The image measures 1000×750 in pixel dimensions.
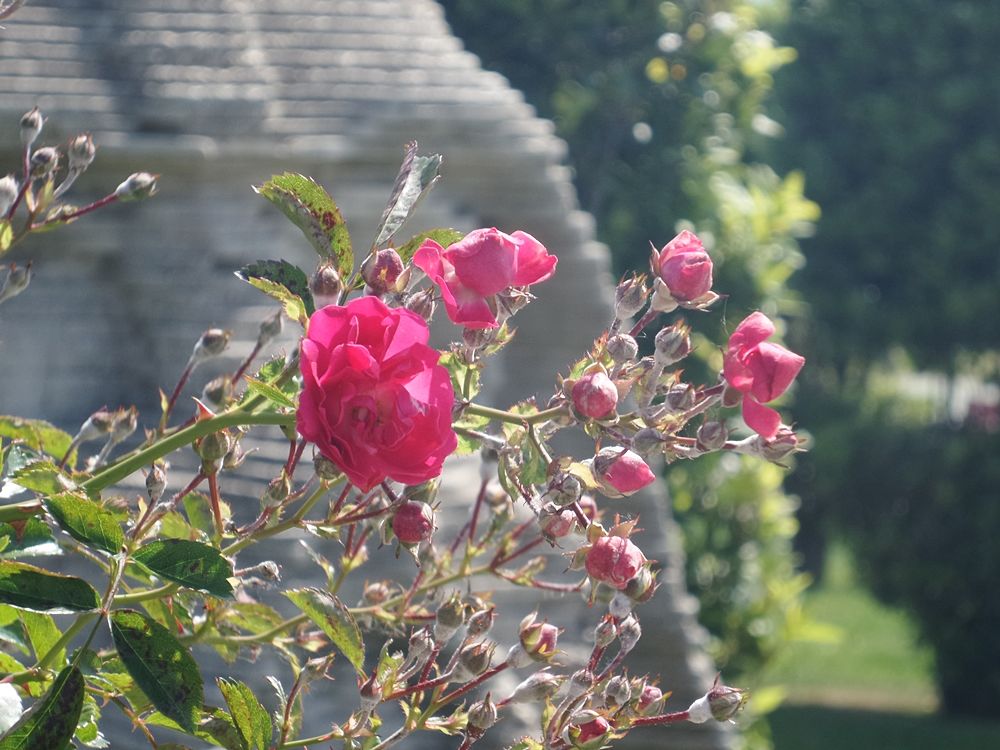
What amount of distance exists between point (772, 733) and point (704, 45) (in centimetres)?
611

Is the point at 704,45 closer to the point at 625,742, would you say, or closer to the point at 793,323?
the point at 625,742

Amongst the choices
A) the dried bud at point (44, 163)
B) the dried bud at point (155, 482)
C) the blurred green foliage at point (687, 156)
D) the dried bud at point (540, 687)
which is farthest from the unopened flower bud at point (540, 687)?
the blurred green foliage at point (687, 156)

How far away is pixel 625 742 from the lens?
412cm

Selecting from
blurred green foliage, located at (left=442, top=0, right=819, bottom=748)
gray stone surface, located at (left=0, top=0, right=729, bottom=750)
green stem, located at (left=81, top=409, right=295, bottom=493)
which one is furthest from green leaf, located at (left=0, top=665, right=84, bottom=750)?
blurred green foliage, located at (left=442, top=0, right=819, bottom=748)

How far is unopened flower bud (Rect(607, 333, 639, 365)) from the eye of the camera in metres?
1.03

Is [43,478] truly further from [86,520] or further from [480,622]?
[480,622]

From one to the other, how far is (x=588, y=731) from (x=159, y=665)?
33cm

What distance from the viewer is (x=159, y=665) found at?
987mm

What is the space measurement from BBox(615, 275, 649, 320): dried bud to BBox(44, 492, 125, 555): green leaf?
0.45 m

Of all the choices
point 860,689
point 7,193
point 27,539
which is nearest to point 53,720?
point 27,539

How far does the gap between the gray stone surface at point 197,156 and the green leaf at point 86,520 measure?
7.15 ft

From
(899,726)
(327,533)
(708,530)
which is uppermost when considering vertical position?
(327,533)

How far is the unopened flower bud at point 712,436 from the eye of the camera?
998 mm

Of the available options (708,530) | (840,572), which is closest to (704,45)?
(708,530)
